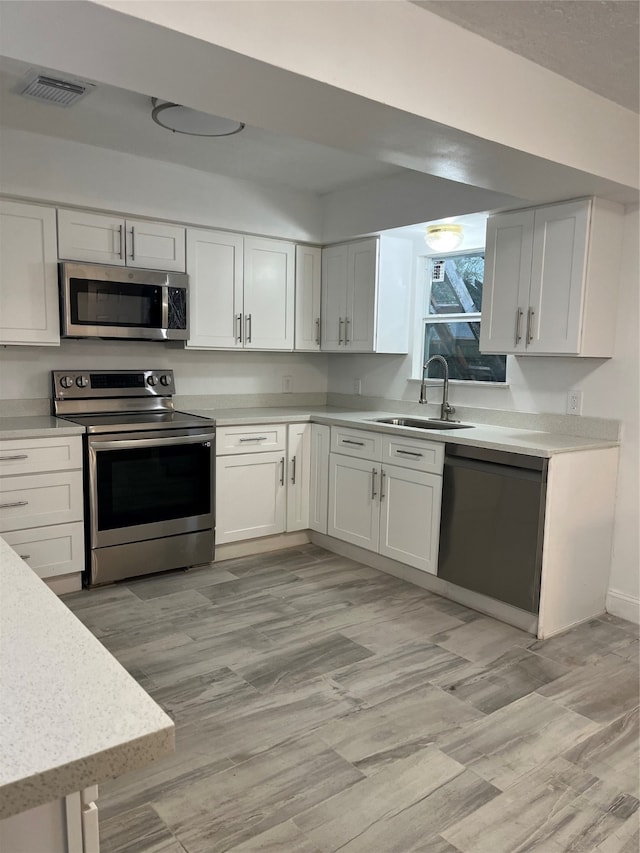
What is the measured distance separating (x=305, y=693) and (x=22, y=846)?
180 centimetres

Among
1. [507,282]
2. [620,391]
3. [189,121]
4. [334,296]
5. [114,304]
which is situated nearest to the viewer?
[189,121]

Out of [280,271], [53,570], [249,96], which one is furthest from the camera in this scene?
[280,271]

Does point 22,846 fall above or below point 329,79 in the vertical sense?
below

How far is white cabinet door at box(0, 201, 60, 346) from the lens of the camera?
325cm

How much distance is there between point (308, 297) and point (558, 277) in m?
1.86

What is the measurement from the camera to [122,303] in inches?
142

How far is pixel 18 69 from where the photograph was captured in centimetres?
248

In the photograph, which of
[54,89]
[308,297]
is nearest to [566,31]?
[54,89]

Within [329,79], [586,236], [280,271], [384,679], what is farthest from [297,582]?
[329,79]

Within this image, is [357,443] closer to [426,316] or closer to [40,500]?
[426,316]

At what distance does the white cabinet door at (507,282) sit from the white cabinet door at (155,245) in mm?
1812

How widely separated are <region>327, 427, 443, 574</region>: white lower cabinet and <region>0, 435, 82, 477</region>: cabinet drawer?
1.58 m

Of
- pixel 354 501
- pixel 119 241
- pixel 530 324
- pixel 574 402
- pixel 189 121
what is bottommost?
pixel 354 501

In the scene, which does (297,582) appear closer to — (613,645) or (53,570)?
(53,570)
